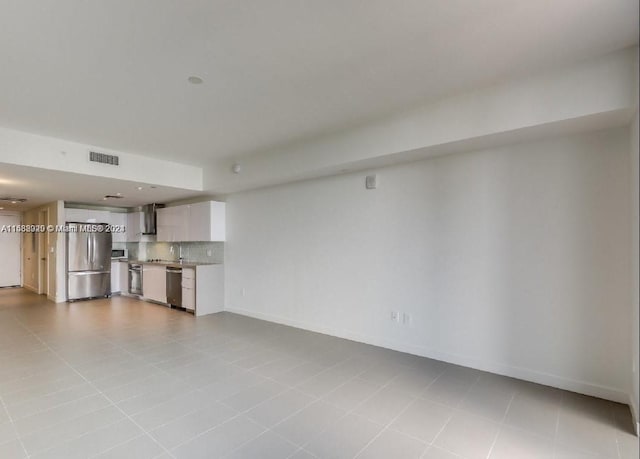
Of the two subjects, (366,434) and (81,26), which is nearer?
(81,26)

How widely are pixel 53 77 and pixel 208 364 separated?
298 centimetres

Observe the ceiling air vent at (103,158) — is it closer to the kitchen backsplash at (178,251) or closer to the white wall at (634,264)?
the kitchen backsplash at (178,251)

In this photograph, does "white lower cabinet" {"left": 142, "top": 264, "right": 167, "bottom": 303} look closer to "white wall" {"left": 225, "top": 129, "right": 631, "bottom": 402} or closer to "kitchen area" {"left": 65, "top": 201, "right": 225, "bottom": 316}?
"kitchen area" {"left": 65, "top": 201, "right": 225, "bottom": 316}

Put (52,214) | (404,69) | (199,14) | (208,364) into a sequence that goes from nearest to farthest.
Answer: (199,14) < (404,69) < (208,364) < (52,214)

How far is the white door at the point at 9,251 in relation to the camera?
9516mm

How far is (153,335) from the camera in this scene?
4.64m

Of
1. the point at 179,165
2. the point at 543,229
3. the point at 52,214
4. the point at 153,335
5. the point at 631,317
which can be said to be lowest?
the point at 153,335

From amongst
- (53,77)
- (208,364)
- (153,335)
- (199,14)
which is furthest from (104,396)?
(199,14)

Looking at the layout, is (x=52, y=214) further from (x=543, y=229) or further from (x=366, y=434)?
(x=543, y=229)

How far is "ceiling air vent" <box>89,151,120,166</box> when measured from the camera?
4423 mm

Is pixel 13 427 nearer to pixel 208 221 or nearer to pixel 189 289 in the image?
pixel 189 289

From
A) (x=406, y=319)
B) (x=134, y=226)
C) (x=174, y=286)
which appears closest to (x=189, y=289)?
(x=174, y=286)

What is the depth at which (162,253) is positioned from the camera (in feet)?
25.6

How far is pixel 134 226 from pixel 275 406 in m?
7.12
